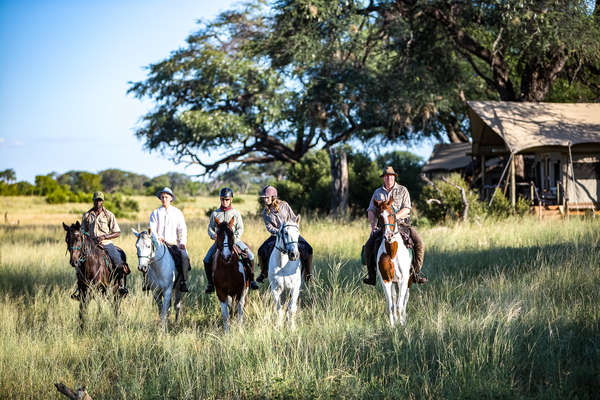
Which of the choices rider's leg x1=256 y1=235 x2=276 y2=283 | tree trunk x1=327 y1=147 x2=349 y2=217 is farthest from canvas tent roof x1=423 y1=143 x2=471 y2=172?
rider's leg x1=256 y1=235 x2=276 y2=283

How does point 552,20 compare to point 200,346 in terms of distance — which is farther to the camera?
point 552,20

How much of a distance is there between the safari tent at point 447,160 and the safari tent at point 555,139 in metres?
5.38

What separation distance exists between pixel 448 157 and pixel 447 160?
495mm

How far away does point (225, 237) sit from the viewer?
7.26 metres

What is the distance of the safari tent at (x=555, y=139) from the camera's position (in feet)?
59.9

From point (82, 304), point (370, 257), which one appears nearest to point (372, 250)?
point (370, 257)

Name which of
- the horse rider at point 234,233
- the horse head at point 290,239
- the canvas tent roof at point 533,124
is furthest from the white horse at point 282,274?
the canvas tent roof at point 533,124

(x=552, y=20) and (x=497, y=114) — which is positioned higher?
(x=552, y=20)

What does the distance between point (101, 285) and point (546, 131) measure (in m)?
16.3

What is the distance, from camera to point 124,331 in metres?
7.24

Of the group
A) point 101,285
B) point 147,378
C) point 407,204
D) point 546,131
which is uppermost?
point 546,131

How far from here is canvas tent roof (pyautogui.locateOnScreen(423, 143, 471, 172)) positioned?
87.6 ft

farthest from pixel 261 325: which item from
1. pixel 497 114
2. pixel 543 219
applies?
pixel 497 114

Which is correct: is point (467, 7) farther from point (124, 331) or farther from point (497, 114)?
point (124, 331)
